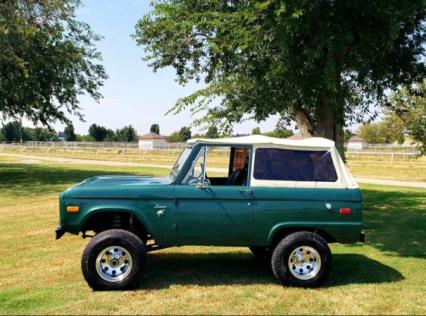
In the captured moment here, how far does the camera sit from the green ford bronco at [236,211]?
623 cm

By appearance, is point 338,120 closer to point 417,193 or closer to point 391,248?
point 391,248

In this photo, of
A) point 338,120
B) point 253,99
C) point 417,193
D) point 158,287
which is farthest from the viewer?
point 417,193

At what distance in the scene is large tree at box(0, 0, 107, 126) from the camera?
2080 cm

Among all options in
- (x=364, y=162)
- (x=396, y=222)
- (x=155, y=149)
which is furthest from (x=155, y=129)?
(x=396, y=222)

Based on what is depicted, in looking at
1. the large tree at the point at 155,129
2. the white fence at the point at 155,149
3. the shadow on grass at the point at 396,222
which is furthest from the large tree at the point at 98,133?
the shadow on grass at the point at 396,222

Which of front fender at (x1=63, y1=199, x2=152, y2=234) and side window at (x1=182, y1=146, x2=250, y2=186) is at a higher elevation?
side window at (x1=182, y1=146, x2=250, y2=186)

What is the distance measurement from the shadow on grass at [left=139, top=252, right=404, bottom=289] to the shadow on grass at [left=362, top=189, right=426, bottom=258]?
136cm

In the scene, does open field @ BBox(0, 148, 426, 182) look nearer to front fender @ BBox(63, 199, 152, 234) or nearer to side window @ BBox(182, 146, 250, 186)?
side window @ BBox(182, 146, 250, 186)

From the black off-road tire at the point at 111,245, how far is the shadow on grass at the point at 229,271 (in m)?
0.27

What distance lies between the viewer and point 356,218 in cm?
649

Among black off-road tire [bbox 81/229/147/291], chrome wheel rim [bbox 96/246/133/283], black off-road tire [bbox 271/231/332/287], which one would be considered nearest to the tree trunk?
black off-road tire [bbox 271/231/332/287]

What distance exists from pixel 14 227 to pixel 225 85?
562 centimetres

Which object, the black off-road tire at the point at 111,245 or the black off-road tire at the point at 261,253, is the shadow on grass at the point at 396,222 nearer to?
the black off-road tire at the point at 261,253

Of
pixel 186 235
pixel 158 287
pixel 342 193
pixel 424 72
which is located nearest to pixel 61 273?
pixel 158 287
